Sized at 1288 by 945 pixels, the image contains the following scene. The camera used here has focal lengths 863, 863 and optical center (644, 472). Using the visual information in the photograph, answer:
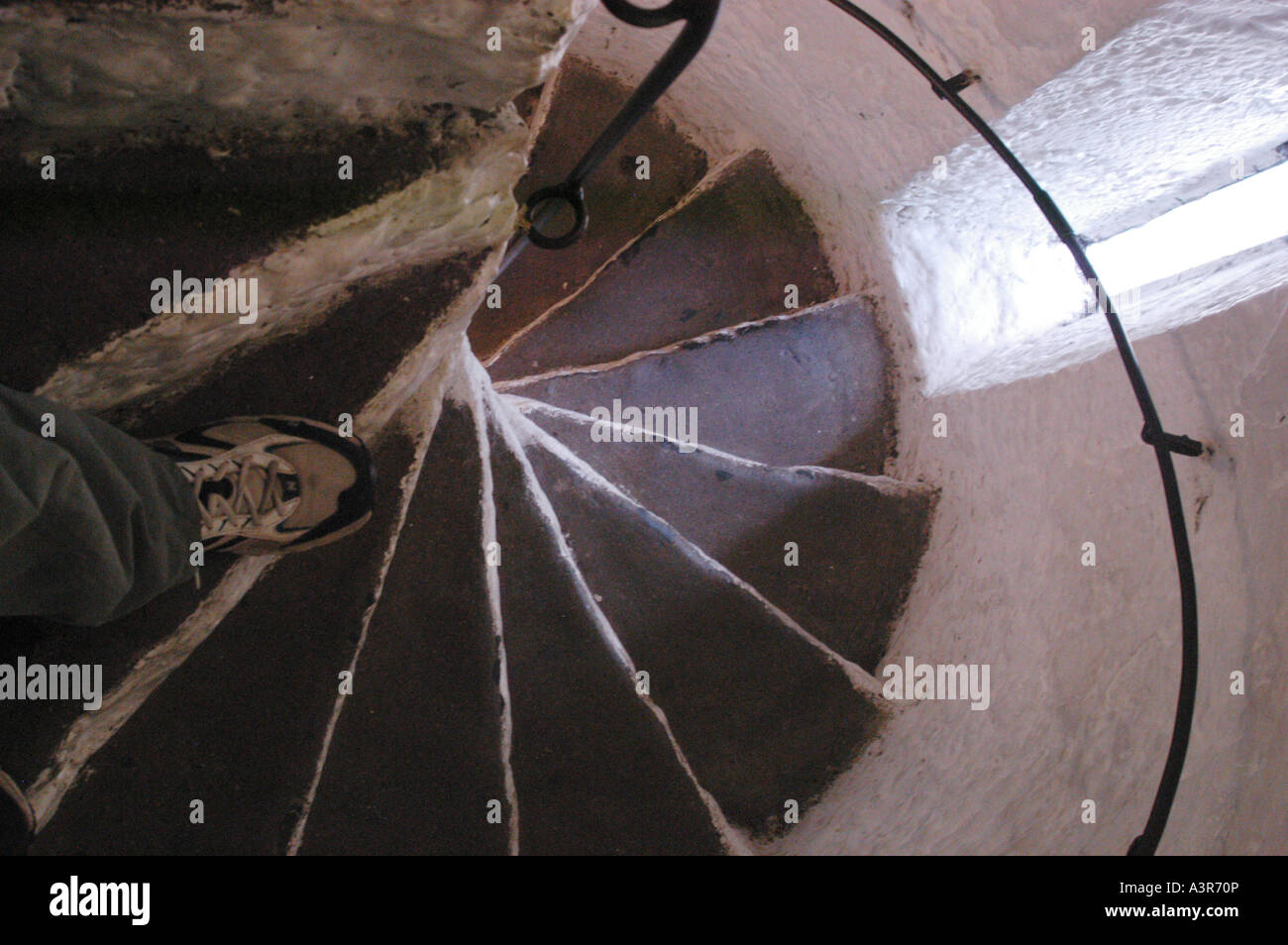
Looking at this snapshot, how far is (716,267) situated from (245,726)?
2025 mm

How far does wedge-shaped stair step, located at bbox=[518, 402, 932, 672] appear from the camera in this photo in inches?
104

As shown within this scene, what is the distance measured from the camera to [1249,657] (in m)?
1.78

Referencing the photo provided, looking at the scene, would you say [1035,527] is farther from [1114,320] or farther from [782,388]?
[782,388]

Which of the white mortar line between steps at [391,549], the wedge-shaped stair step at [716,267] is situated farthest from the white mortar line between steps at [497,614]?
the wedge-shaped stair step at [716,267]

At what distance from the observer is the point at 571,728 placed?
234 centimetres

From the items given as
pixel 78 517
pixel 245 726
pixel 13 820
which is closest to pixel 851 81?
pixel 78 517

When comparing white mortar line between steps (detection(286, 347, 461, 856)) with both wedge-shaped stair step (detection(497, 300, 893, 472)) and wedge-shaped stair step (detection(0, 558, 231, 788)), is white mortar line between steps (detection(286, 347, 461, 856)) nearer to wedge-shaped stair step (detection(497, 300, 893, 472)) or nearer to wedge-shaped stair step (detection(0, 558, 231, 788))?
wedge-shaped stair step (detection(0, 558, 231, 788))

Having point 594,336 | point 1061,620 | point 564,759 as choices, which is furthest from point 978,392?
point 564,759

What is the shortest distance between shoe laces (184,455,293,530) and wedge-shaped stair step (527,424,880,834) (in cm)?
101

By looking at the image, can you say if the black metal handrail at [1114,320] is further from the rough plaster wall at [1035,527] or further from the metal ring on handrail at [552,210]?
the rough plaster wall at [1035,527]

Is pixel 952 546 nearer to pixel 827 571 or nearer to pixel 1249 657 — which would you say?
pixel 827 571

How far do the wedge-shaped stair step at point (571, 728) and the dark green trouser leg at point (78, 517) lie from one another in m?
1.06

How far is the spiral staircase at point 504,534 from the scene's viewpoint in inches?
56.9

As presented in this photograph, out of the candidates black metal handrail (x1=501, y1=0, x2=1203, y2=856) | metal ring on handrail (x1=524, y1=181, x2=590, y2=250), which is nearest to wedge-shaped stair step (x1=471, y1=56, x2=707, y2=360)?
black metal handrail (x1=501, y1=0, x2=1203, y2=856)
